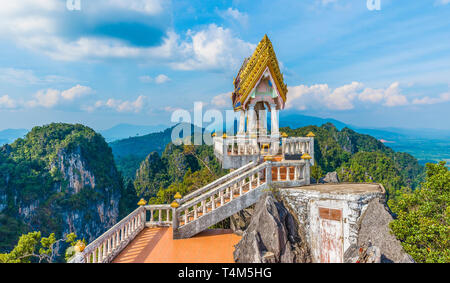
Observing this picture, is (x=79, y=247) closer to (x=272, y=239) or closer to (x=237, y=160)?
(x=272, y=239)

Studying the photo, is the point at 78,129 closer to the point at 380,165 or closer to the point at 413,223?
the point at 380,165

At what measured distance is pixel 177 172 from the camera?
195 ft

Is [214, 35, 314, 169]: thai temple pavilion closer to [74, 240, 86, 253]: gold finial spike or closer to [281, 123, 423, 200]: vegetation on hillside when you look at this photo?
[74, 240, 86, 253]: gold finial spike

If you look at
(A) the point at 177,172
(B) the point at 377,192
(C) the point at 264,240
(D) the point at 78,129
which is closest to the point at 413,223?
(B) the point at 377,192

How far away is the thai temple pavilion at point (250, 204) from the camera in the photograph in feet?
23.2

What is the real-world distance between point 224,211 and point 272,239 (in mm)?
2188

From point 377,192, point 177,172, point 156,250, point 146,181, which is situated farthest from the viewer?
point 146,181

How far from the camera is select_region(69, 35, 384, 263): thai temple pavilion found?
706cm

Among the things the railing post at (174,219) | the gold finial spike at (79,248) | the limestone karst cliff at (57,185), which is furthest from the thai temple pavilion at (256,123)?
the limestone karst cliff at (57,185)

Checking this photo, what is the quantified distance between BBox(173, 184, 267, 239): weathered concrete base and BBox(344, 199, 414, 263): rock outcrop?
316 cm

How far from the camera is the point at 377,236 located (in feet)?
21.4

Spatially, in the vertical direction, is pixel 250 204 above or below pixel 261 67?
below

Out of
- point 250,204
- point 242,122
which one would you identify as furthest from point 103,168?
point 250,204

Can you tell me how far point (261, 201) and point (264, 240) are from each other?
4.55 ft
